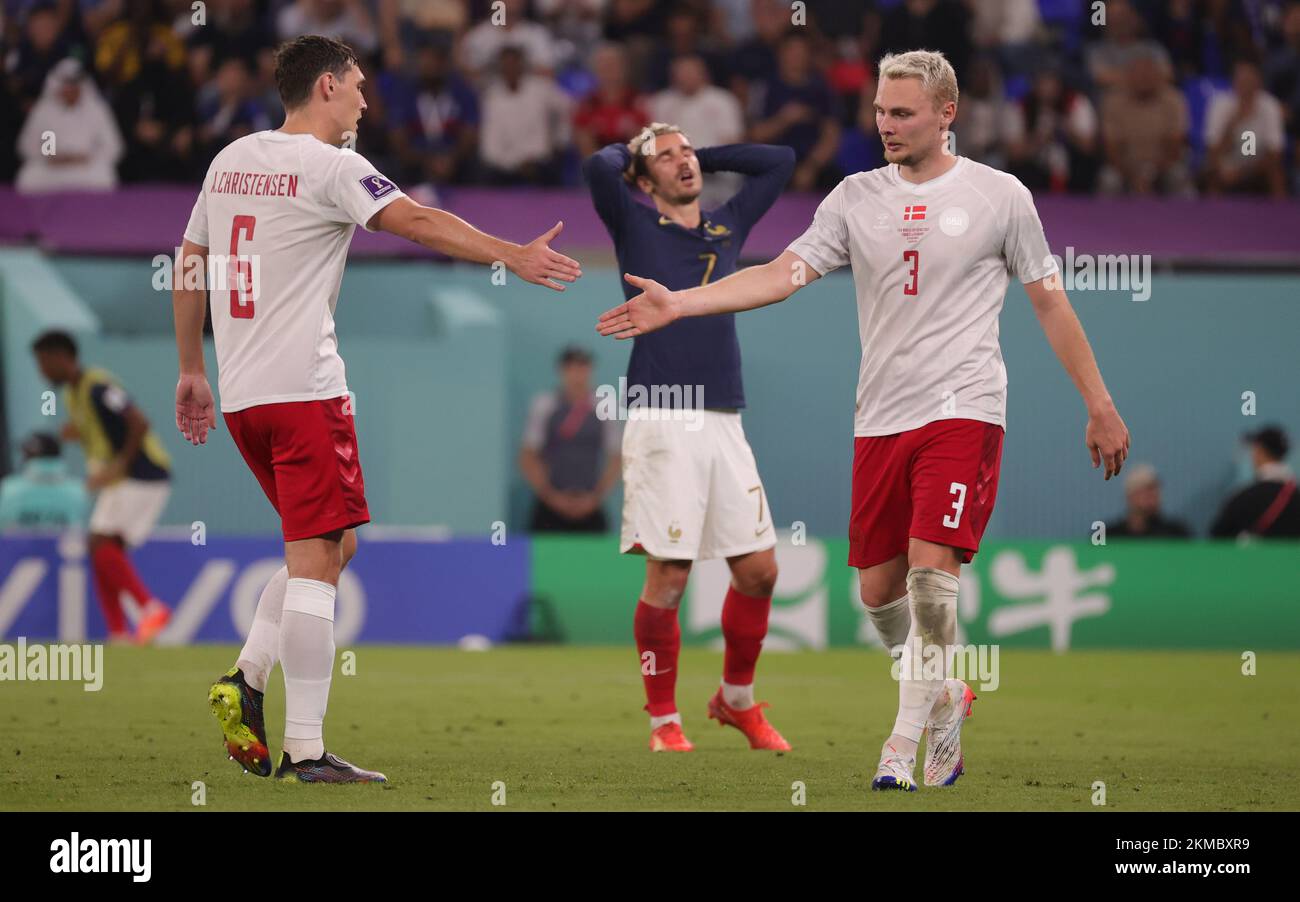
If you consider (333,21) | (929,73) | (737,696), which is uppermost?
(333,21)

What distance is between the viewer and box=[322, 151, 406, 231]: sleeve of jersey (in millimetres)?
6422

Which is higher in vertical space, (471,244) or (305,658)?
(471,244)

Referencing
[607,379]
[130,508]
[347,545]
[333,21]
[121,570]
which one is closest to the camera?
[347,545]

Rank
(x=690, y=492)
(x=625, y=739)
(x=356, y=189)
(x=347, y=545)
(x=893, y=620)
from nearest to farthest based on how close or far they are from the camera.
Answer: (x=356, y=189), (x=347, y=545), (x=893, y=620), (x=690, y=492), (x=625, y=739)

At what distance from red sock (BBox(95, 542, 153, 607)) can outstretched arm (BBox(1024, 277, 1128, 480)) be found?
29.5 ft

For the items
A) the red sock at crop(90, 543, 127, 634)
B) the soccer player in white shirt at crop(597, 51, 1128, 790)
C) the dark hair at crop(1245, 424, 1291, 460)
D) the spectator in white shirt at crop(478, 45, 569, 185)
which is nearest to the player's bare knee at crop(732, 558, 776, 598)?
the soccer player in white shirt at crop(597, 51, 1128, 790)

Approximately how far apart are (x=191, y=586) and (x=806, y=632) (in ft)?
15.7

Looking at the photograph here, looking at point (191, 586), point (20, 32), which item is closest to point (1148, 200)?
point (191, 586)

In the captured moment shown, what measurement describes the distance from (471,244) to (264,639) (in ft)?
5.57

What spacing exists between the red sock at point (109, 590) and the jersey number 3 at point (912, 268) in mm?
8886

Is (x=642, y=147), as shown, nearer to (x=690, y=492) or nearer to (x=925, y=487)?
(x=690, y=492)

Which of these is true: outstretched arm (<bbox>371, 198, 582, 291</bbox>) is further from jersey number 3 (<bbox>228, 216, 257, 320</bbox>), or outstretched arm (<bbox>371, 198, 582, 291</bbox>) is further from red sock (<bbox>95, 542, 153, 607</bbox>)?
red sock (<bbox>95, 542, 153, 607</bbox>)

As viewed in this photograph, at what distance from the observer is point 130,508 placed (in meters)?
14.4

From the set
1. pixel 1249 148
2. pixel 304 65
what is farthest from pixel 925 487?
pixel 1249 148
